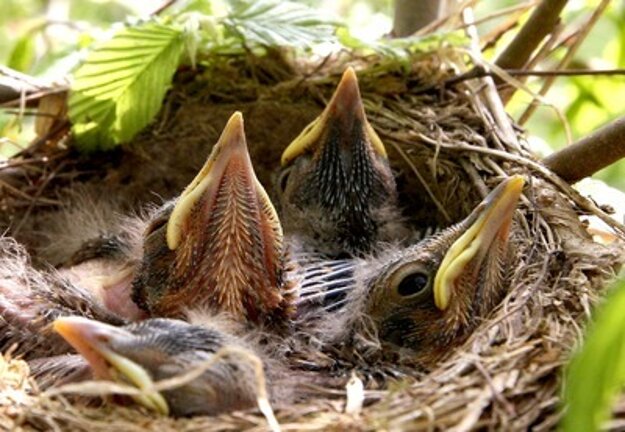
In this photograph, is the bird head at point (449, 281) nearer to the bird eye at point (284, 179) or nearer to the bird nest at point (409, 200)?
the bird nest at point (409, 200)

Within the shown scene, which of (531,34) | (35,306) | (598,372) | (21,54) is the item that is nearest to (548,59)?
(531,34)

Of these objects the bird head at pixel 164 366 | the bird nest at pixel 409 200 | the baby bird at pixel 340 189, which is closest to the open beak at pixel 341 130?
the baby bird at pixel 340 189

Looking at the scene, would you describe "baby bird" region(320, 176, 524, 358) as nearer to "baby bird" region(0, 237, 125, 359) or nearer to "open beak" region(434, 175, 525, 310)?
"open beak" region(434, 175, 525, 310)

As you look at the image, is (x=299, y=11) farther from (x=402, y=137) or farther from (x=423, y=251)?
(x=423, y=251)

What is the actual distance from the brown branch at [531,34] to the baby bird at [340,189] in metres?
0.26

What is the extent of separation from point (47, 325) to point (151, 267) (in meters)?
0.17

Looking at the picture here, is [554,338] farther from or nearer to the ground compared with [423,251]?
nearer to the ground

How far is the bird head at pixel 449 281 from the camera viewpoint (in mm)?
1197

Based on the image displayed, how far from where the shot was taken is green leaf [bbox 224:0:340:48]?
153 cm

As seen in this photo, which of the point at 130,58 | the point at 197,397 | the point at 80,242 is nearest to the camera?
the point at 197,397

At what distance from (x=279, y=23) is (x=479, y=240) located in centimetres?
59

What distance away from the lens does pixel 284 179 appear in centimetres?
164

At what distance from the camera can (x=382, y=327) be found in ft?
4.21

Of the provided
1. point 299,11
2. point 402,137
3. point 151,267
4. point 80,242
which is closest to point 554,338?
point 151,267
